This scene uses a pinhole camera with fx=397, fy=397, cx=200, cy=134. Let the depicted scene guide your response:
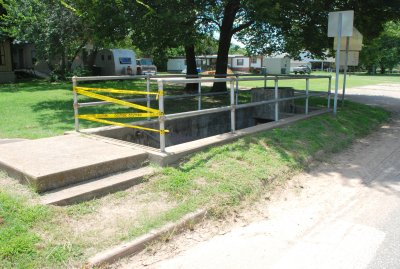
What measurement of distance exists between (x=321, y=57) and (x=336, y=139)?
848 cm

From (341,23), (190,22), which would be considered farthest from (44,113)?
(341,23)

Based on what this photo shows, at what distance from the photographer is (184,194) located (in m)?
5.12

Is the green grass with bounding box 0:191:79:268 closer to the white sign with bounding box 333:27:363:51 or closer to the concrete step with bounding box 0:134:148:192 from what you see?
the concrete step with bounding box 0:134:148:192

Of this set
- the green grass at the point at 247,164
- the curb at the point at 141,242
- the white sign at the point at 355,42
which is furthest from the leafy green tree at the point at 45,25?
the curb at the point at 141,242

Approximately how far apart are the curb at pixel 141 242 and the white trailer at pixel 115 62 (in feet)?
86.3

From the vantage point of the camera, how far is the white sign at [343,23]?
10219 mm

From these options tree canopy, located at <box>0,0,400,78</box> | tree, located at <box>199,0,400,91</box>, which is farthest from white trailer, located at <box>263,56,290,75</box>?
tree, located at <box>199,0,400,91</box>

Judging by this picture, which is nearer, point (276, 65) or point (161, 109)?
point (161, 109)

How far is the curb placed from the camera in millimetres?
3748

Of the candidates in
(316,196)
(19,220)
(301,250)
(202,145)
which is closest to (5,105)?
(202,145)

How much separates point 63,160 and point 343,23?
8162 mm

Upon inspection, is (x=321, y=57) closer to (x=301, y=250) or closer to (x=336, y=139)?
(x=336, y=139)

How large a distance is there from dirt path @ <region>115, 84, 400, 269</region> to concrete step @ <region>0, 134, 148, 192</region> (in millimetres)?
1553

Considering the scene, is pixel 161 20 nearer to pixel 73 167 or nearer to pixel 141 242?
pixel 73 167
